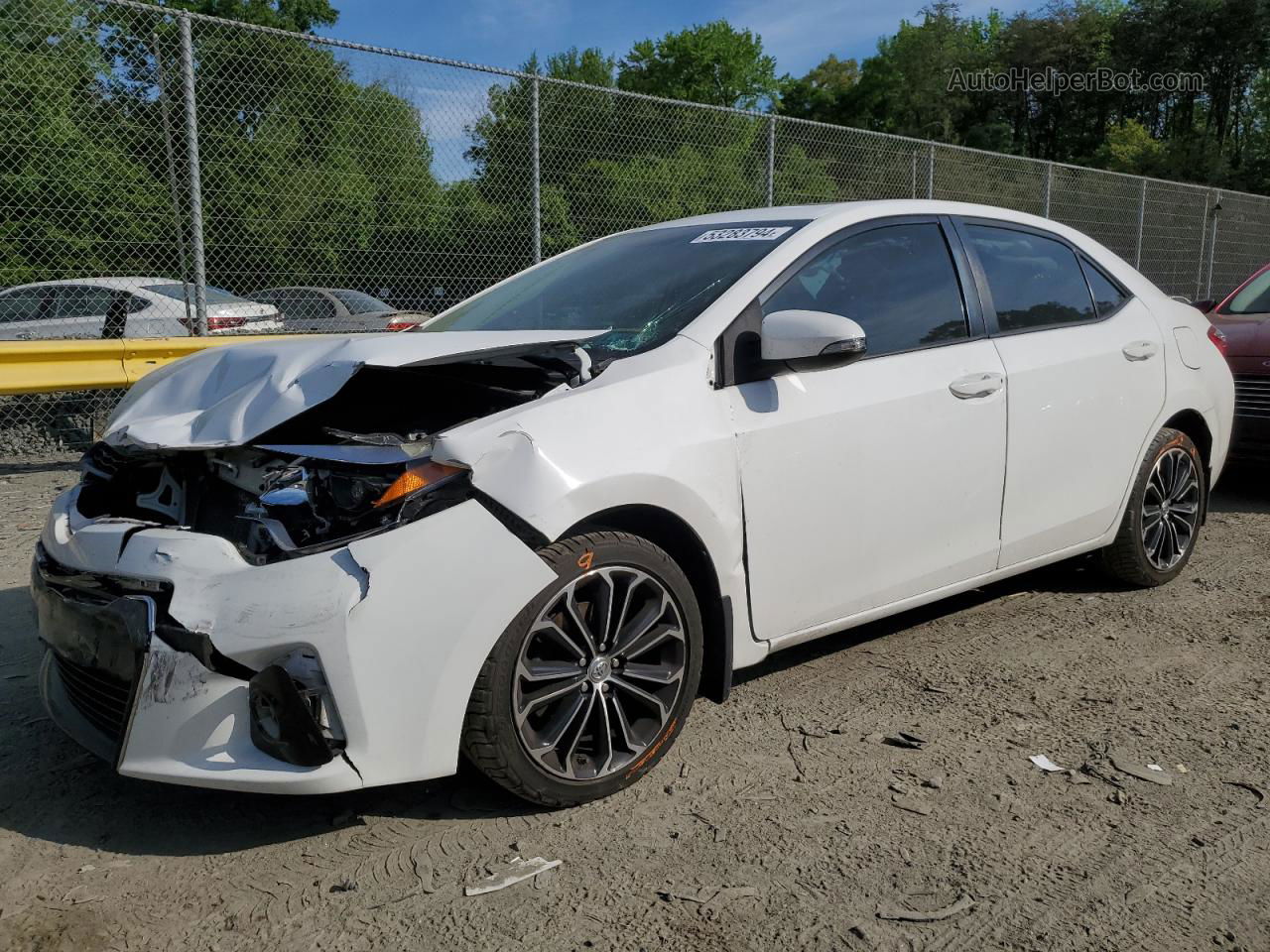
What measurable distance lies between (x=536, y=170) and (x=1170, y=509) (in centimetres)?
521

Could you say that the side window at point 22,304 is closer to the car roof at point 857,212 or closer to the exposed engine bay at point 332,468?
the exposed engine bay at point 332,468

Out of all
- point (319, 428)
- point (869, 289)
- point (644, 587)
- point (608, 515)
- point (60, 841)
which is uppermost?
point (869, 289)

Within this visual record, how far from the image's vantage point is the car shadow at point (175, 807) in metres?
2.55

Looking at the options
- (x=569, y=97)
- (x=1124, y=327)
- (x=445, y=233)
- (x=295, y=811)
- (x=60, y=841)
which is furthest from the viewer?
(x=569, y=97)

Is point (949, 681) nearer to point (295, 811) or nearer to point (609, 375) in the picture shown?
point (609, 375)

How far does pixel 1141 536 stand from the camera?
175 inches

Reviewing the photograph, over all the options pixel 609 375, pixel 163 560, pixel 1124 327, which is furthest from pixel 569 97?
pixel 163 560

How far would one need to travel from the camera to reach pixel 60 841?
8.27ft

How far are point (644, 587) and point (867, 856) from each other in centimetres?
85

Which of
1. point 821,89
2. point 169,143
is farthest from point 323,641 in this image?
point 821,89

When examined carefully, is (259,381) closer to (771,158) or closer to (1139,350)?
(1139,350)

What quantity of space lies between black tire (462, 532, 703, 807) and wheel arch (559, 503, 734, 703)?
0.27ft

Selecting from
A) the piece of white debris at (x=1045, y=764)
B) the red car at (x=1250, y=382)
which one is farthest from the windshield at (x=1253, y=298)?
the piece of white debris at (x=1045, y=764)

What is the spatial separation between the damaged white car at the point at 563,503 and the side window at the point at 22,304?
17.3 feet
